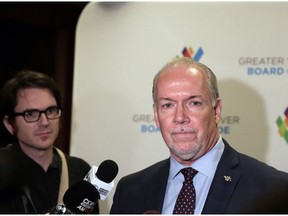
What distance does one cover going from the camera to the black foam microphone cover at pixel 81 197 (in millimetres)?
1174

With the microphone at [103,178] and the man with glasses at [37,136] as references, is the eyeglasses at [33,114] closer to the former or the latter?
the man with glasses at [37,136]

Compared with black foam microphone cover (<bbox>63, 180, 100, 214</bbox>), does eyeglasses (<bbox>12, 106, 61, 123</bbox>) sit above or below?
above

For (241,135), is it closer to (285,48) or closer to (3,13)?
(285,48)

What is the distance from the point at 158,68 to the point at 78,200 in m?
1.21

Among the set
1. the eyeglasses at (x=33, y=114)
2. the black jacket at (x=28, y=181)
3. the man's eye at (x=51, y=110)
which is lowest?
the black jacket at (x=28, y=181)

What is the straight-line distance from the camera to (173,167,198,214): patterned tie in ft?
4.40

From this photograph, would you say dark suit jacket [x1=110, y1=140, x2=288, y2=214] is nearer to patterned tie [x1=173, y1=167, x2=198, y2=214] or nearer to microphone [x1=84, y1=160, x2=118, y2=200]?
patterned tie [x1=173, y1=167, x2=198, y2=214]

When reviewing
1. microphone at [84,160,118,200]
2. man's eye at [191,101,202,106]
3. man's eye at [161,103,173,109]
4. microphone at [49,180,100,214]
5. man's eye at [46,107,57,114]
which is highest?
man's eye at [191,101,202,106]

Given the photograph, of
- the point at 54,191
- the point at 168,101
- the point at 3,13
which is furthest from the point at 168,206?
the point at 3,13

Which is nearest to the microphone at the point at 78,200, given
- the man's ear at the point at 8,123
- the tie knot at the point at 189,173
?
the tie knot at the point at 189,173

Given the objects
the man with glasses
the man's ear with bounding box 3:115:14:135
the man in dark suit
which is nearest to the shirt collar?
the man in dark suit

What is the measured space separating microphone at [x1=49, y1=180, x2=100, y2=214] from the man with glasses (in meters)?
0.77

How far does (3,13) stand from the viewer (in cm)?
334

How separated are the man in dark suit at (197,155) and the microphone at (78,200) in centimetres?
22
